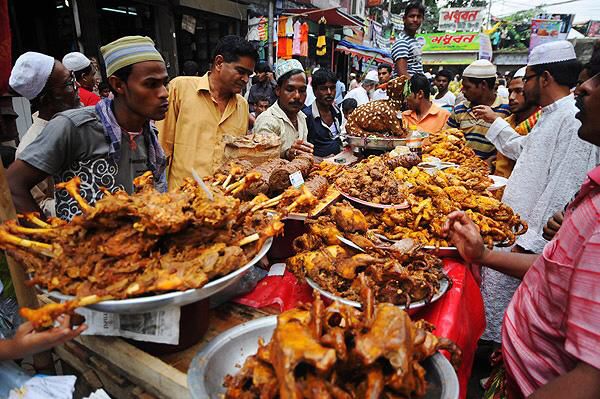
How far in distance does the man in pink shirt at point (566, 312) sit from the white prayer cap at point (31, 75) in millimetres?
3795

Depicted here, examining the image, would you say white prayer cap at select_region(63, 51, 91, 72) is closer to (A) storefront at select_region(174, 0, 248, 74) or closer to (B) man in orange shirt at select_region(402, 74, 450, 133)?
(A) storefront at select_region(174, 0, 248, 74)

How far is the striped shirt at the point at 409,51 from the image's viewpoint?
6484 mm

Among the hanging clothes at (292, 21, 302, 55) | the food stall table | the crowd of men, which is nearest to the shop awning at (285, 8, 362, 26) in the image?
the hanging clothes at (292, 21, 302, 55)

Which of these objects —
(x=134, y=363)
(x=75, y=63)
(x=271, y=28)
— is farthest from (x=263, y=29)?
(x=134, y=363)

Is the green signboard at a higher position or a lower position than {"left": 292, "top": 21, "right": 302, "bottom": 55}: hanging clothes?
higher

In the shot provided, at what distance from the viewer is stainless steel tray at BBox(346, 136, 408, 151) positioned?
3982mm

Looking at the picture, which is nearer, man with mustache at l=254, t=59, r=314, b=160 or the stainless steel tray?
man with mustache at l=254, t=59, r=314, b=160

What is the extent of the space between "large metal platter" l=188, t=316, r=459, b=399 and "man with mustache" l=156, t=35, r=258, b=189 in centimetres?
218

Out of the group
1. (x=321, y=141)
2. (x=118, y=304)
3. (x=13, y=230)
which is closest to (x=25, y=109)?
(x=321, y=141)

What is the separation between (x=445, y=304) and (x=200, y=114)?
2.64m

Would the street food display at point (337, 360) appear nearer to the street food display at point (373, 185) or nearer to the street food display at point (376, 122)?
the street food display at point (373, 185)

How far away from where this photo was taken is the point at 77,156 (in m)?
2.12

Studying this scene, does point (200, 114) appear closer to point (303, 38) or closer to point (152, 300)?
point (152, 300)

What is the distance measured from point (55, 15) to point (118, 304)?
8.58 meters
